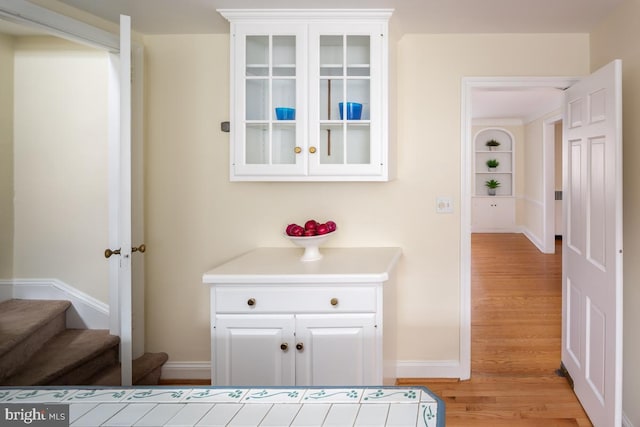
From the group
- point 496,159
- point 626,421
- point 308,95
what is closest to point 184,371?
point 308,95

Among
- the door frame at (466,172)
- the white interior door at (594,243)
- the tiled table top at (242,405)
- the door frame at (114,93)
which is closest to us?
the tiled table top at (242,405)

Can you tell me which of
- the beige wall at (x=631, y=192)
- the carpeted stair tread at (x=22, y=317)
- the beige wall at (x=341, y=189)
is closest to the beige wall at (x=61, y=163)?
the carpeted stair tread at (x=22, y=317)

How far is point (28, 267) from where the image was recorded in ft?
8.86

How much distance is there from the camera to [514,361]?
333 centimetres

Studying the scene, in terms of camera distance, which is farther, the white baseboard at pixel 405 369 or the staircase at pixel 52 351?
the white baseboard at pixel 405 369

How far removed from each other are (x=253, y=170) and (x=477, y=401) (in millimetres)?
1848

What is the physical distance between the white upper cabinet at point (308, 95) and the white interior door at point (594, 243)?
104 cm

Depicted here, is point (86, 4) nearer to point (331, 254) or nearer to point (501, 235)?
point (331, 254)

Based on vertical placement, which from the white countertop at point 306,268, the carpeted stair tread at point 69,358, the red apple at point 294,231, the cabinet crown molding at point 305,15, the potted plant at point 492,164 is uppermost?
the cabinet crown molding at point 305,15

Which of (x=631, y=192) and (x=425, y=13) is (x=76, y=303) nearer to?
(x=425, y=13)

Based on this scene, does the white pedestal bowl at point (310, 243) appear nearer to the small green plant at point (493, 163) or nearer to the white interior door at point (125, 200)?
the white interior door at point (125, 200)

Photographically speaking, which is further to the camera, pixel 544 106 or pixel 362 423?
pixel 544 106

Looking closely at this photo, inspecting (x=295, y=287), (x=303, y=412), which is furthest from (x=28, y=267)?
(x=303, y=412)

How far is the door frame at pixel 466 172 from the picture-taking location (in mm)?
2953
